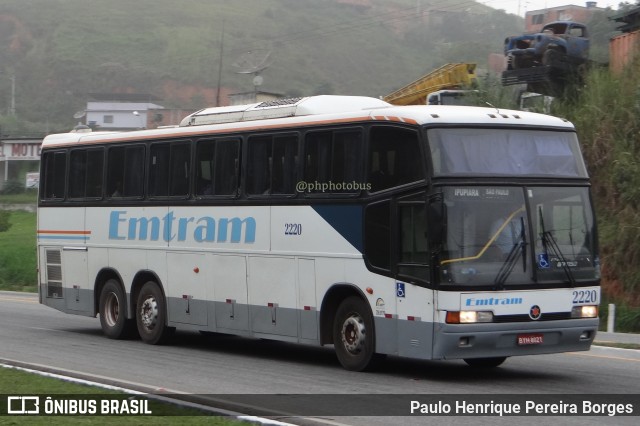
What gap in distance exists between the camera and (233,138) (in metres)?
17.9

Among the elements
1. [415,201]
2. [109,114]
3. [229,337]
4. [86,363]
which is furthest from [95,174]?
[109,114]

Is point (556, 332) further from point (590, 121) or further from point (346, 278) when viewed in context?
point (590, 121)

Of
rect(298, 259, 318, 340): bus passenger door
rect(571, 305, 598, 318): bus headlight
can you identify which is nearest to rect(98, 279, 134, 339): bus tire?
rect(298, 259, 318, 340): bus passenger door

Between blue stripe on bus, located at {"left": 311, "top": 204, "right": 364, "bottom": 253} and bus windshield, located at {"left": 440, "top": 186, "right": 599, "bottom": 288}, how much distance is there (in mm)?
1710

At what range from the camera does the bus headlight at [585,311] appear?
14.3 meters

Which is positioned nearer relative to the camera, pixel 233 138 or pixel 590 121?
pixel 233 138

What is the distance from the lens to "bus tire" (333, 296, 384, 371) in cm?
1491

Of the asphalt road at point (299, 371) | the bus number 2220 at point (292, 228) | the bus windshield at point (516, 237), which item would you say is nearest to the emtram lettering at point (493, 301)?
the bus windshield at point (516, 237)

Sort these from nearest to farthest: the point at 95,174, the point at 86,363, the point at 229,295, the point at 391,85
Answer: the point at 86,363
the point at 229,295
the point at 95,174
the point at 391,85

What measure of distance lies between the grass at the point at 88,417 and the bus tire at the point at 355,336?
3746 millimetres

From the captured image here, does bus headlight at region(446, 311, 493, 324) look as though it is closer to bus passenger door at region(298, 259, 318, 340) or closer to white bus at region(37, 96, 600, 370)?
white bus at region(37, 96, 600, 370)

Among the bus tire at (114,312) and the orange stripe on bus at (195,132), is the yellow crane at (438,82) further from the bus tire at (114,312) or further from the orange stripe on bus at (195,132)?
the bus tire at (114,312)

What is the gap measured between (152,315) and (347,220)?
571 cm

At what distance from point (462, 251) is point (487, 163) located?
124 cm
